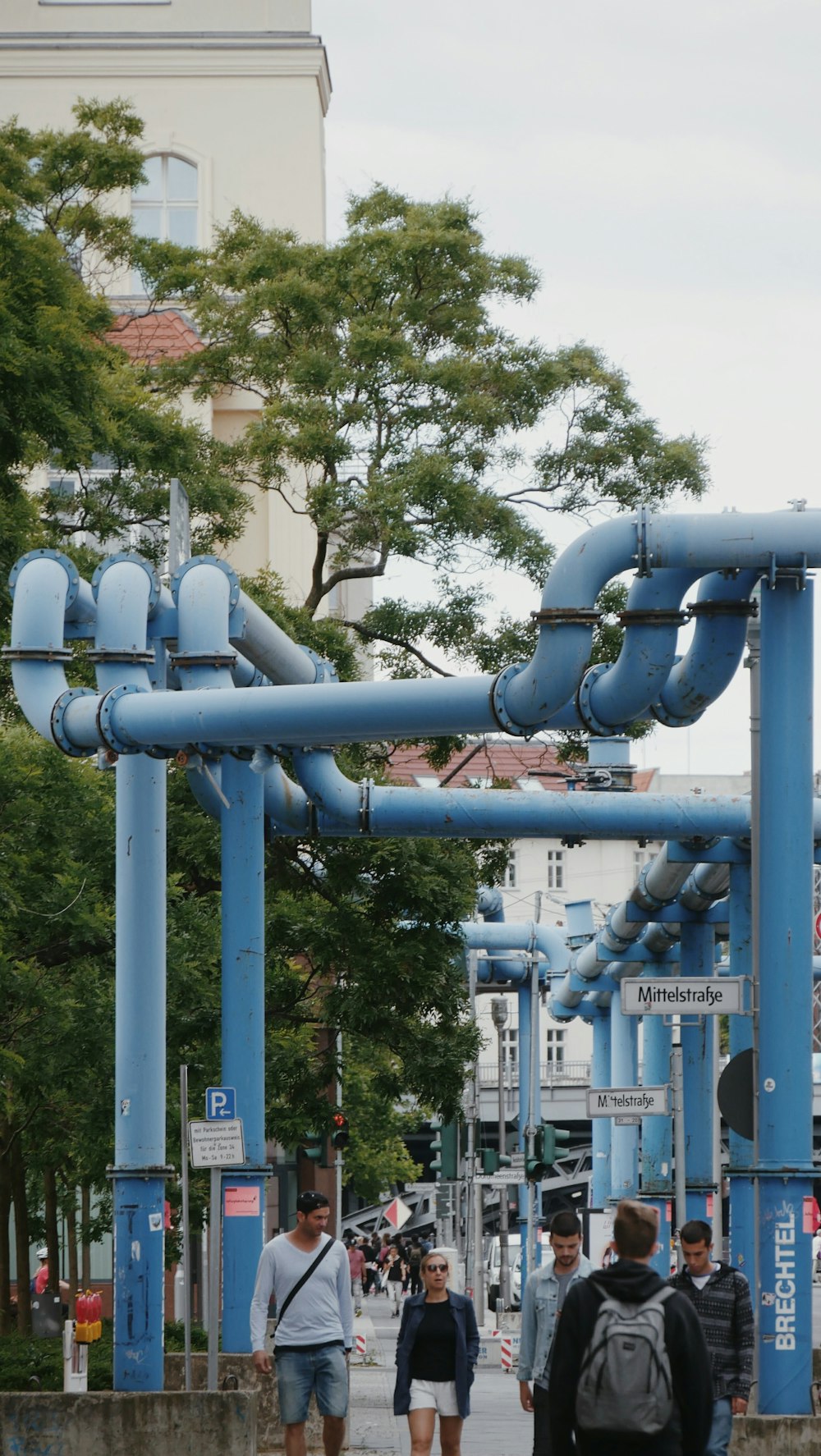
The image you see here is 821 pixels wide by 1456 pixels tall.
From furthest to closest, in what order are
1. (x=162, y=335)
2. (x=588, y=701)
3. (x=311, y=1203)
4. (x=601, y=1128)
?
(x=601, y=1128)
(x=162, y=335)
(x=588, y=701)
(x=311, y=1203)

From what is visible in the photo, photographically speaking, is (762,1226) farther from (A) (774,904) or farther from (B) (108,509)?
(B) (108,509)

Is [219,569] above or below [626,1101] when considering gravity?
above

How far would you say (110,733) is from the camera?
1541 centimetres

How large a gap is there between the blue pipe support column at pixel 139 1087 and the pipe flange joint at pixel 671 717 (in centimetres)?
340

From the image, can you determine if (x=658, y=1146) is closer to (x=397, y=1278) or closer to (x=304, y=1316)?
(x=304, y=1316)

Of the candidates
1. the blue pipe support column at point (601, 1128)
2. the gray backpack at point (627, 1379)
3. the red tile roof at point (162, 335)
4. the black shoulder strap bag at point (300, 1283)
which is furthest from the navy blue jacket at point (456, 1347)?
the blue pipe support column at point (601, 1128)

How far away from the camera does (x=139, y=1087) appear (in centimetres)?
1548

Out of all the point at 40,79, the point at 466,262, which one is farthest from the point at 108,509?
the point at 40,79

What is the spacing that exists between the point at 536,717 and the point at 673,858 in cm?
901

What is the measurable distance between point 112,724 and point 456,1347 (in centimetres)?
479

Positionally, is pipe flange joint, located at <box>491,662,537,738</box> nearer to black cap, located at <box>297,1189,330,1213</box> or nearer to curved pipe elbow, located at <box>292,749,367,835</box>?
curved pipe elbow, located at <box>292,749,367,835</box>

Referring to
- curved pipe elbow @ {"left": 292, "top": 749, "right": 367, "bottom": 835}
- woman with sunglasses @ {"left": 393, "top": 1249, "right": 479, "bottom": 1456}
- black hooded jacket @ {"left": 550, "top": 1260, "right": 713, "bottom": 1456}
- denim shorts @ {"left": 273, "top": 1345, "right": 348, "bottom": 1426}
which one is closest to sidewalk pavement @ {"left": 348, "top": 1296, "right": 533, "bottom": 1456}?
curved pipe elbow @ {"left": 292, "top": 749, "right": 367, "bottom": 835}

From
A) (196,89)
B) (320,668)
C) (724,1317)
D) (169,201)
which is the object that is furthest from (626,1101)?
(196,89)

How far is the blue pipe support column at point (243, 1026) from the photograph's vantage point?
1695cm
